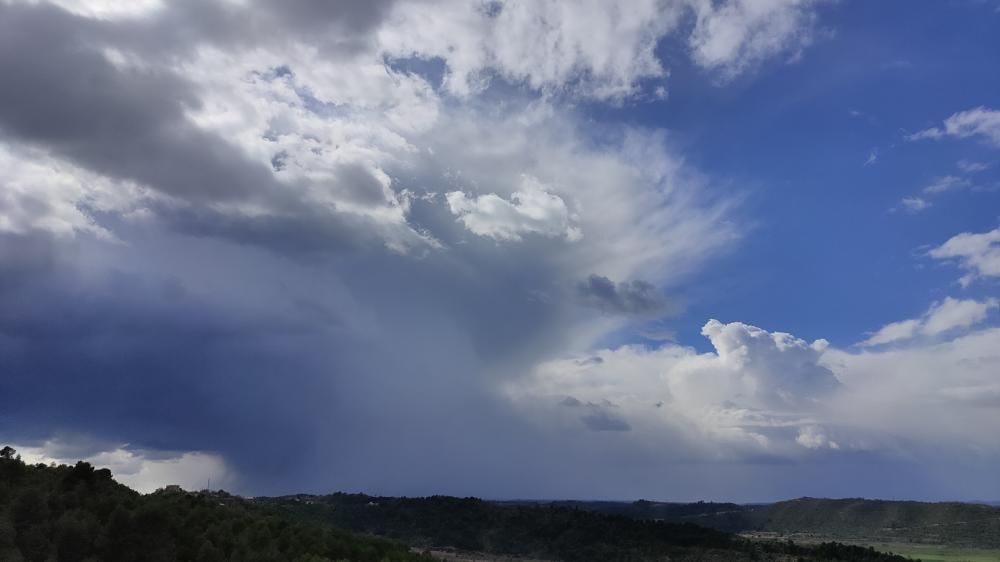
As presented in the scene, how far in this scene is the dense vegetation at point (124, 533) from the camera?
30016 mm

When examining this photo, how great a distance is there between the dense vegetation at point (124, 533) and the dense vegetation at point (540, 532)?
6235 cm

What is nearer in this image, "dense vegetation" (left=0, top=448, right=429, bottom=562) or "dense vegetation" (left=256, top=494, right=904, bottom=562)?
"dense vegetation" (left=0, top=448, right=429, bottom=562)

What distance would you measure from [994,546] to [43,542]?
20882 centimetres

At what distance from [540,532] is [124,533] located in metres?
119

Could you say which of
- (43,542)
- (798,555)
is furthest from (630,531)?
(43,542)

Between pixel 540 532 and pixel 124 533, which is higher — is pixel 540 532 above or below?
above

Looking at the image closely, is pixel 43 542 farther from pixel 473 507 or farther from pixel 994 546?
pixel 994 546

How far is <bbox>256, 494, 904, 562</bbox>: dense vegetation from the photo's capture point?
11456 centimetres

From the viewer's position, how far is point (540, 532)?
14200 cm

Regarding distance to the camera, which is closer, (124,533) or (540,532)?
(124,533)

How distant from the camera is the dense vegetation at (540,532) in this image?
376 ft

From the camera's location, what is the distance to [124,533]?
3275 centimetres

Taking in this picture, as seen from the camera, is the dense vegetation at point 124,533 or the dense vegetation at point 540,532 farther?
the dense vegetation at point 540,532

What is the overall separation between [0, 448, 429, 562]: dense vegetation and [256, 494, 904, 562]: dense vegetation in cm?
6235
